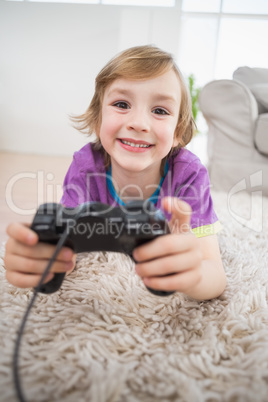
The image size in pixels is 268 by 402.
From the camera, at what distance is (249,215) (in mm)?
1153

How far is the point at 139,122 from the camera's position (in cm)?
66

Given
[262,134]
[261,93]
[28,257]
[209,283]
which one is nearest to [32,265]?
[28,257]

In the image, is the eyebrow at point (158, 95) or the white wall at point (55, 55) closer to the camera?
the eyebrow at point (158, 95)

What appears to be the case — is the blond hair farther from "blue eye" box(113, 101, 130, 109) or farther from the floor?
the floor

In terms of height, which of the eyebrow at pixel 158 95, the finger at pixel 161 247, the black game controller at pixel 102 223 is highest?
the eyebrow at pixel 158 95

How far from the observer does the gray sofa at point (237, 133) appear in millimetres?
1554

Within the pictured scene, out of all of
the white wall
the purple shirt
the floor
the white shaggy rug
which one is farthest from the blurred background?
the white shaggy rug

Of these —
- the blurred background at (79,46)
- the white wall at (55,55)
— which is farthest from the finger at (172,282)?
the white wall at (55,55)

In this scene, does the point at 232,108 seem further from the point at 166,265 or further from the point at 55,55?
the point at 55,55

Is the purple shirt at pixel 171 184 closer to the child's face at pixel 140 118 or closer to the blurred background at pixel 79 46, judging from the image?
the child's face at pixel 140 118

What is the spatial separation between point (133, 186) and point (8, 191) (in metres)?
0.80

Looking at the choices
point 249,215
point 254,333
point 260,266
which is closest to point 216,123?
point 249,215

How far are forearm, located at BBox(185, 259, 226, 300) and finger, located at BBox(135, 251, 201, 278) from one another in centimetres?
9

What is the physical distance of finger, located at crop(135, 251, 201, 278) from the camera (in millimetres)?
422
